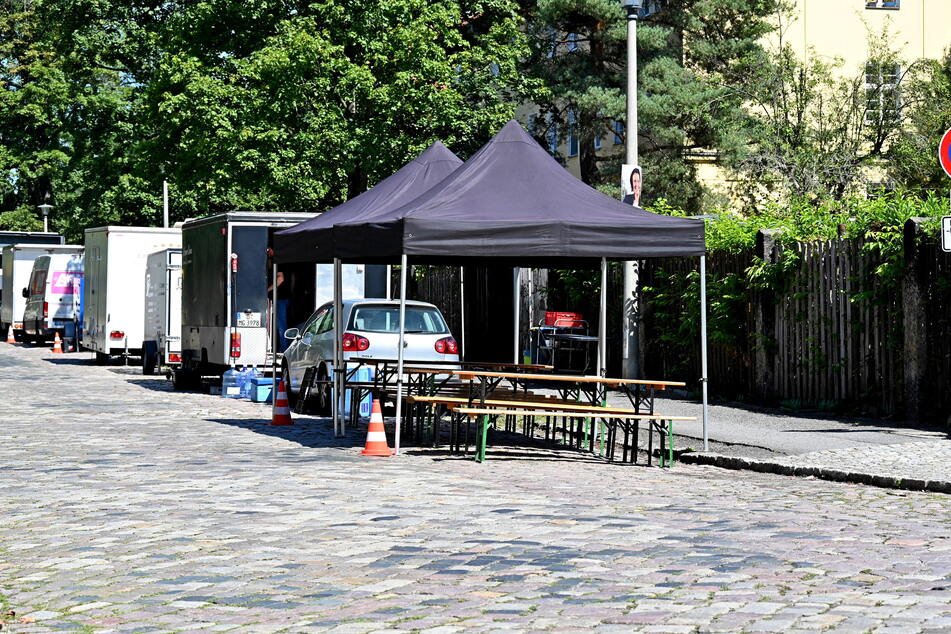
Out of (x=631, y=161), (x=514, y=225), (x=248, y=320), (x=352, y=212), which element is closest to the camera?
(x=514, y=225)

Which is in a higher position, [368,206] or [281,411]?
[368,206]

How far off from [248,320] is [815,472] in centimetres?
1342

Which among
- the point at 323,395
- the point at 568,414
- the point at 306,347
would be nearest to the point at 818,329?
the point at 568,414

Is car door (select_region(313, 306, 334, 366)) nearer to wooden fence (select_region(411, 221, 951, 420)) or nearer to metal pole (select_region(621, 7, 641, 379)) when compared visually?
metal pole (select_region(621, 7, 641, 379))

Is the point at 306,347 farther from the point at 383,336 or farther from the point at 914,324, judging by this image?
the point at 914,324

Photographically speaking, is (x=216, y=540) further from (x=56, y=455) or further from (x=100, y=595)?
(x=56, y=455)

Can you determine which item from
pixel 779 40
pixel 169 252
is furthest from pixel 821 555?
→ pixel 779 40

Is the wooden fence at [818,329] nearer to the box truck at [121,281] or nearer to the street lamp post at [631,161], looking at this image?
the street lamp post at [631,161]

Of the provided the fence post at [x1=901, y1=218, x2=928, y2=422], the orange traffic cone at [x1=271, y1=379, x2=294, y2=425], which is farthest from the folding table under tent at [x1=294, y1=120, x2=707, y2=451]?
the orange traffic cone at [x1=271, y1=379, x2=294, y2=425]

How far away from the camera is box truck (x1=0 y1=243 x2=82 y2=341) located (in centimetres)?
5275

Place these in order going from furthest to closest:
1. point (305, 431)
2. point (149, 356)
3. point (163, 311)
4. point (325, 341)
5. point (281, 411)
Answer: point (149, 356) < point (163, 311) < point (325, 341) < point (281, 411) < point (305, 431)

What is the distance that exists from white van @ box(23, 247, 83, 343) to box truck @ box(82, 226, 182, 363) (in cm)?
791

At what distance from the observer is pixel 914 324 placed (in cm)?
1692

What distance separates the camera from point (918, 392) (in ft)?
55.5
